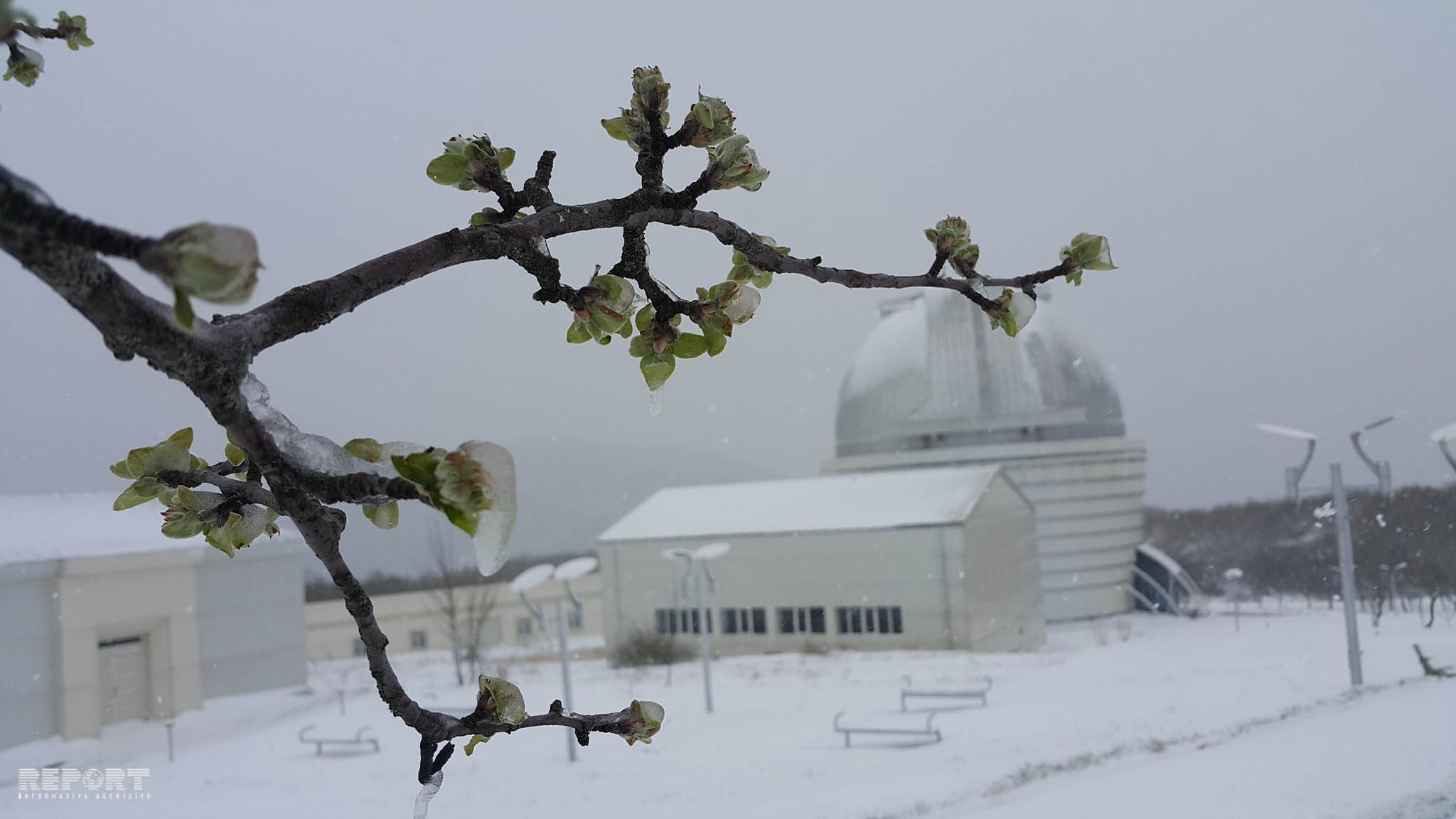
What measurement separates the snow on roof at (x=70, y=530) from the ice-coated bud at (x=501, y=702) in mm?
2669

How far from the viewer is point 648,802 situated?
5.40ft

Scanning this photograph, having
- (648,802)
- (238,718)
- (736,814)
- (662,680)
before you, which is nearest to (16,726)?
(238,718)

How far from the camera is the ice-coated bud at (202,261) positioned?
0.10 m

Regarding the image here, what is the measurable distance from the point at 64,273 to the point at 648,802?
66.1 inches

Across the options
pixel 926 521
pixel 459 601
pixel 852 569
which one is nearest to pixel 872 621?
pixel 852 569

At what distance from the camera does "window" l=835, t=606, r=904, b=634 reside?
481cm

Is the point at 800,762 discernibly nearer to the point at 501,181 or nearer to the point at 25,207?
the point at 501,181

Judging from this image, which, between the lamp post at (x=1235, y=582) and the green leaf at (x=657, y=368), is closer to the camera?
the green leaf at (x=657, y=368)

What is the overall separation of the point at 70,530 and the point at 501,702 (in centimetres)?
321

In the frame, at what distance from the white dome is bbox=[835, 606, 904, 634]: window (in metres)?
1.86

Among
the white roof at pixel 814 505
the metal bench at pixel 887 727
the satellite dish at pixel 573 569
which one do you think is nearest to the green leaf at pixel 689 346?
the metal bench at pixel 887 727

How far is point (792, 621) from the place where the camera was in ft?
16.5

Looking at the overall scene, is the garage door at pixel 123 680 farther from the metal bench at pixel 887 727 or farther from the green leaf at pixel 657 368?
the green leaf at pixel 657 368

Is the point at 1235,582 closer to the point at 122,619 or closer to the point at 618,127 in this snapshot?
the point at 122,619
